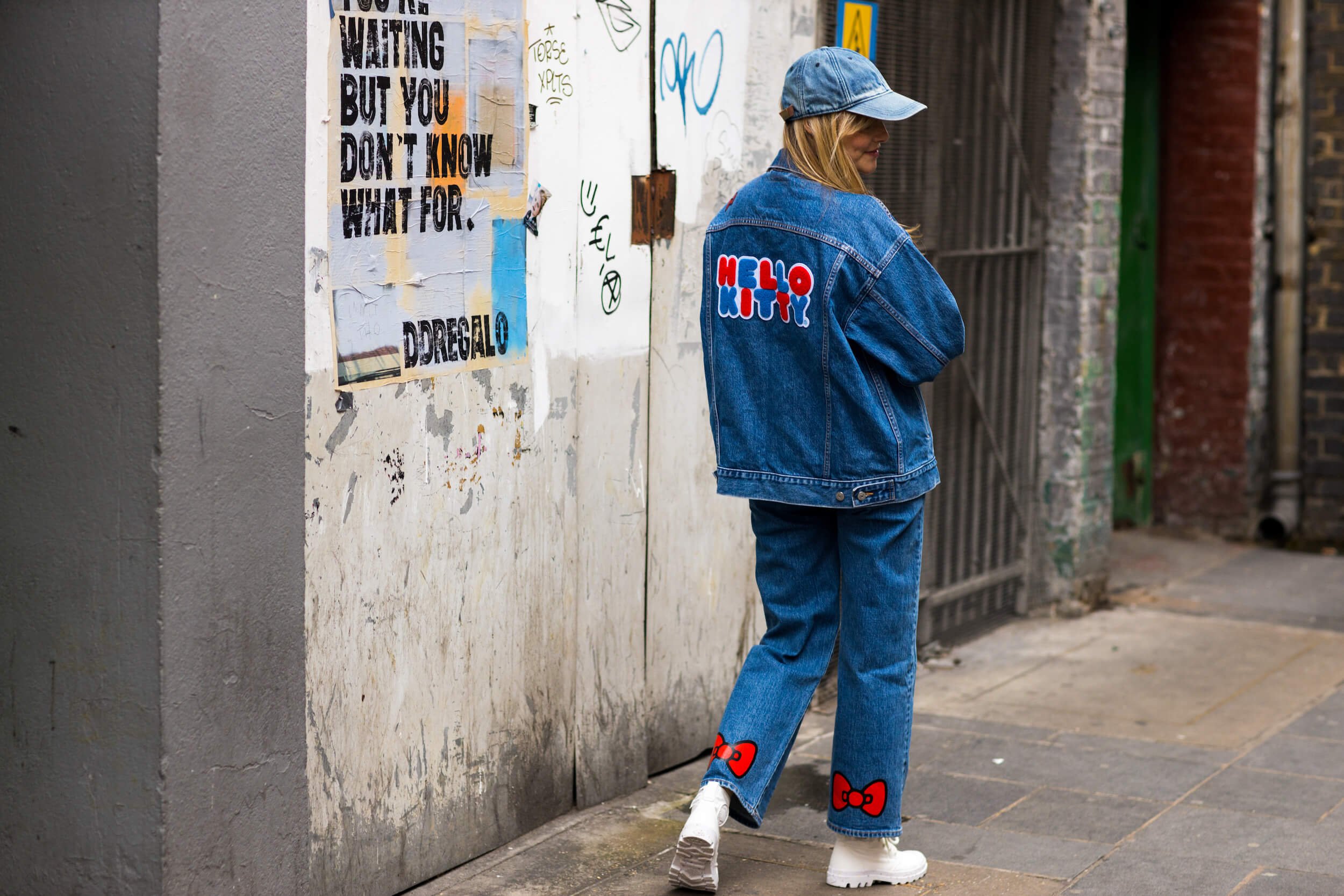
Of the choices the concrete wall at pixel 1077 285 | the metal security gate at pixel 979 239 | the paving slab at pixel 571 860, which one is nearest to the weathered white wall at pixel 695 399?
the paving slab at pixel 571 860

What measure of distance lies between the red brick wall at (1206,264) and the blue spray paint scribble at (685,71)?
4.41 meters

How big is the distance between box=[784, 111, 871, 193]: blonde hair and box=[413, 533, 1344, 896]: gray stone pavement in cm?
159

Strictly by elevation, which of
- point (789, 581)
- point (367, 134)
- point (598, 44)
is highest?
point (598, 44)

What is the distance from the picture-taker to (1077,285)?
6.97 meters

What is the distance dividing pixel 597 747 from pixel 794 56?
2165 mm

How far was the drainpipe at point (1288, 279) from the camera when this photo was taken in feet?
28.1

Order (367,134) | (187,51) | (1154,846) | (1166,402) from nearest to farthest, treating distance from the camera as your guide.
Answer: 1. (187,51)
2. (367,134)
3. (1154,846)
4. (1166,402)

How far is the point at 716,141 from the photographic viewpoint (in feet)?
16.3

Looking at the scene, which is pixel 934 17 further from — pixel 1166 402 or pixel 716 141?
pixel 1166 402

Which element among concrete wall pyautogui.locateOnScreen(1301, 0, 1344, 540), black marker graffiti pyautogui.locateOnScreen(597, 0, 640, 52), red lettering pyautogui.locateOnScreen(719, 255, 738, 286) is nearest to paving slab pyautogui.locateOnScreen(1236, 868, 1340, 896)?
red lettering pyautogui.locateOnScreen(719, 255, 738, 286)

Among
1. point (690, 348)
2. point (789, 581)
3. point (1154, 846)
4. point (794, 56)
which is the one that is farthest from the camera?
point (794, 56)

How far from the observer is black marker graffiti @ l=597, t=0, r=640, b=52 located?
14.4 ft

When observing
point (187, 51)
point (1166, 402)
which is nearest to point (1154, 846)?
point (187, 51)

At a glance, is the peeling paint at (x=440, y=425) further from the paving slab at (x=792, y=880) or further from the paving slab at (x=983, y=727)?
the paving slab at (x=983, y=727)
